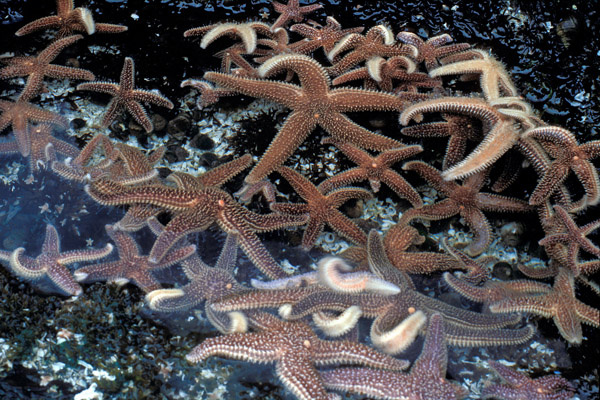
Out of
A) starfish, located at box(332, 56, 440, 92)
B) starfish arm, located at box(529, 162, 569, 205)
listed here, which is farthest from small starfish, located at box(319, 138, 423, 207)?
starfish arm, located at box(529, 162, 569, 205)

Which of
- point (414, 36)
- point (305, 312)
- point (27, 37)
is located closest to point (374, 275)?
point (305, 312)

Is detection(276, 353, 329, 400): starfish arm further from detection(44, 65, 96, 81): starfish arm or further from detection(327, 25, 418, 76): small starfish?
detection(44, 65, 96, 81): starfish arm

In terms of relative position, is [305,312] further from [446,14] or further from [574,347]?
[446,14]

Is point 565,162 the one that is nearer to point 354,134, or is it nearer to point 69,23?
point 354,134

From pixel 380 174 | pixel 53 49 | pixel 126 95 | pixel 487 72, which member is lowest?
pixel 380 174

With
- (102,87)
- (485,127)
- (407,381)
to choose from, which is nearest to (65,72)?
(102,87)

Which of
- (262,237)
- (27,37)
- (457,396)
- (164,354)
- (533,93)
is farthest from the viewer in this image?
(27,37)
